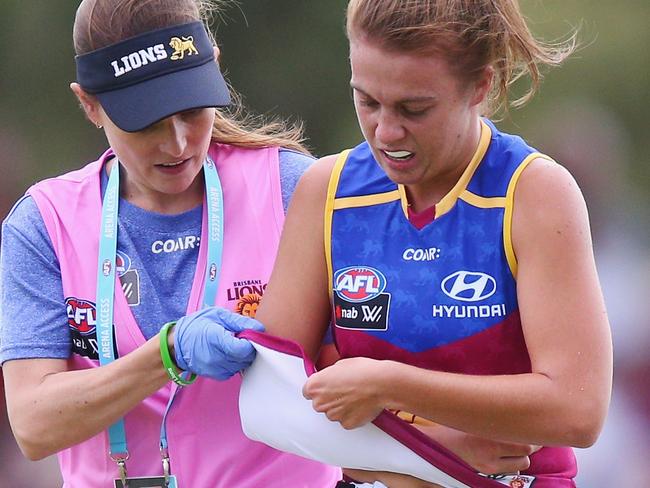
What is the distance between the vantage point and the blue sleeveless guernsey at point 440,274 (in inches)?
87.2

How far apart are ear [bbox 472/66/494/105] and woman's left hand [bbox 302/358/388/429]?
0.51m

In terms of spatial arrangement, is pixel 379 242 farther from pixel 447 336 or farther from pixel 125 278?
pixel 125 278

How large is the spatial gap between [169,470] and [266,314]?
1.51 feet

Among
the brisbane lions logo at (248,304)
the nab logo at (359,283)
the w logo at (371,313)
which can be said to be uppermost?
the brisbane lions logo at (248,304)

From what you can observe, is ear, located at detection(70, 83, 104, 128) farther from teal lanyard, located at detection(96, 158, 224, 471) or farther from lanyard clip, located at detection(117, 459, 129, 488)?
lanyard clip, located at detection(117, 459, 129, 488)

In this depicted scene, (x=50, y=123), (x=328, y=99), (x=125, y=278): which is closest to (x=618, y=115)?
(x=328, y=99)

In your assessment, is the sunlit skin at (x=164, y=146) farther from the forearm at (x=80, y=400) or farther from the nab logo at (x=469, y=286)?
the nab logo at (x=469, y=286)

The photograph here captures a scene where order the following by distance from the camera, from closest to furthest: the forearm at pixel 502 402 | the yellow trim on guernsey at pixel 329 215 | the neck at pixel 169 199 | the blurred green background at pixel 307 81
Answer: the forearm at pixel 502 402 → the yellow trim on guernsey at pixel 329 215 → the neck at pixel 169 199 → the blurred green background at pixel 307 81

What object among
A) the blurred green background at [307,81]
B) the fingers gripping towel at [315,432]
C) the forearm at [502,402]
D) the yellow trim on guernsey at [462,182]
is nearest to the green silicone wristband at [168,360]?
the fingers gripping towel at [315,432]

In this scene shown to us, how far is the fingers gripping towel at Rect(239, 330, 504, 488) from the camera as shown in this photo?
2.23m

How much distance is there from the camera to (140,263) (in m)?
2.67

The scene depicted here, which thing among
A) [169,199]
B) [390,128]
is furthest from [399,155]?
[169,199]

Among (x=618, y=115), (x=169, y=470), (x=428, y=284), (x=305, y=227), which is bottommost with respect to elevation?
(x=169, y=470)

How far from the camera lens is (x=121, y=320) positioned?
8.56 ft
